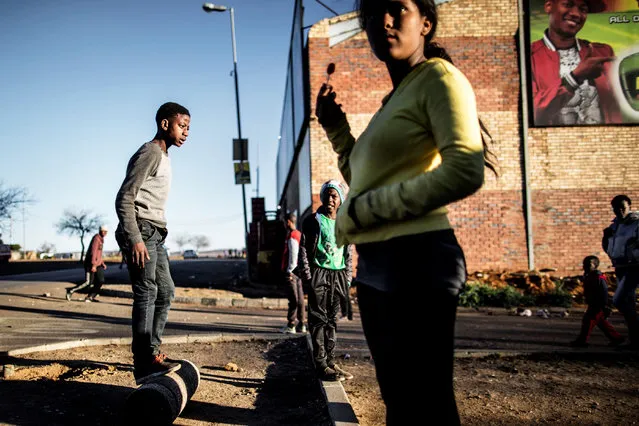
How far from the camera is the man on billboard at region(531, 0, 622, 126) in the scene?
13.7 m

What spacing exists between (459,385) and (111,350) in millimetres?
3965

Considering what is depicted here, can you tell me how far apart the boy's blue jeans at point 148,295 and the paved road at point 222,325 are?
2.76 metres

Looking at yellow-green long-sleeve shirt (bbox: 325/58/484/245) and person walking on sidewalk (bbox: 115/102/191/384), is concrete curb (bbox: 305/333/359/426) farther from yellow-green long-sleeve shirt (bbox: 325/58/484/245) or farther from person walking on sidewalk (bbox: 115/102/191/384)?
yellow-green long-sleeve shirt (bbox: 325/58/484/245)

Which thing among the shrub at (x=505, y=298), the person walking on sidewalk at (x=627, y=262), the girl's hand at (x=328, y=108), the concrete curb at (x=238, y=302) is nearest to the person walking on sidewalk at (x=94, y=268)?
the concrete curb at (x=238, y=302)

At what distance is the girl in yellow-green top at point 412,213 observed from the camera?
4.89ft

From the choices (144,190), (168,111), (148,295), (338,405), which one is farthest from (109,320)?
(338,405)

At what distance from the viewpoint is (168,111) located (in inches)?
159

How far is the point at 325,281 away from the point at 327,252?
297 millimetres

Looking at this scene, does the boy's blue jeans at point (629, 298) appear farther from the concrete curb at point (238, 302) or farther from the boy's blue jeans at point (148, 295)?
the concrete curb at point (238, 302)

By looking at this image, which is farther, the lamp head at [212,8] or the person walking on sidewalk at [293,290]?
the lamp head at [212,8]

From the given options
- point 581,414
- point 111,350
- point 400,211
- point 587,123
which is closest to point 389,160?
point 400,211

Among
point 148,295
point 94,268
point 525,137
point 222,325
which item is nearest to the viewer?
point 148,295

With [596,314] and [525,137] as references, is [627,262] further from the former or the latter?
[525,137]

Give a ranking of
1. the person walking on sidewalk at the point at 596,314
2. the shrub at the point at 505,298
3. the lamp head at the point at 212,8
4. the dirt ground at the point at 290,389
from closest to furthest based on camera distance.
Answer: the dirt ground at the point at 290,389 < the person walking on sidewalk at the point at 596,314 < the shrub at the point at 505,298 < the lamp head at the point at 212,8
